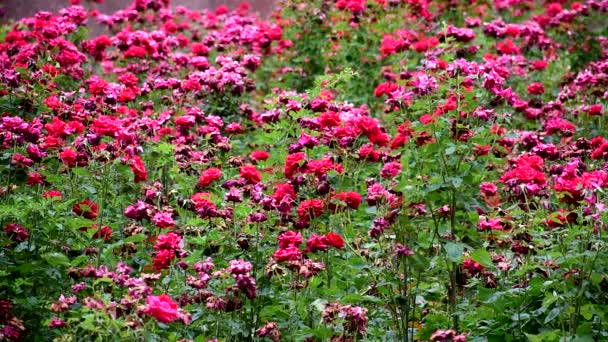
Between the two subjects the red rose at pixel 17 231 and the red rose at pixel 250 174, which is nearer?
the red rose at pixel 17 231

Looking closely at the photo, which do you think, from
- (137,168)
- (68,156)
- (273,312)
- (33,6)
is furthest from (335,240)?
(33,6)

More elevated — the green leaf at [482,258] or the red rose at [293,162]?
the red rose at [293,162]

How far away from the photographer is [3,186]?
4648 mm

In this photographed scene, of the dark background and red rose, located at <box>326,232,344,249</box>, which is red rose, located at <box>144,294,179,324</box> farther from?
the dark background

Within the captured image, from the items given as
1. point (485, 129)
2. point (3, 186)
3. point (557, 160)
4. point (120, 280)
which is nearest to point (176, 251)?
point (120, 280)

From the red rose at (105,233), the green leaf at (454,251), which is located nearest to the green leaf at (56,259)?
the red rose at (105,233)

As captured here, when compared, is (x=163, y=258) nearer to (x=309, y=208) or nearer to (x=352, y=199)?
(x=309, y=208)

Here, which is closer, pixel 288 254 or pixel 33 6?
pixel 288 254

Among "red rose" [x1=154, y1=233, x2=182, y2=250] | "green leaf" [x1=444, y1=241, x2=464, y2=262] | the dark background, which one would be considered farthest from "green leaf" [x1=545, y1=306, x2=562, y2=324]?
the dark background

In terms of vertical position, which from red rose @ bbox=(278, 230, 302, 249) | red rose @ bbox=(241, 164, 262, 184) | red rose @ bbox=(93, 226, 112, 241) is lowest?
red rose @ bbox=(278, 230, 302, 249)

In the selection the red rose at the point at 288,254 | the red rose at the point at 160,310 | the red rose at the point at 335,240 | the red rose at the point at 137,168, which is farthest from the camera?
the red rose at the point at 137,168

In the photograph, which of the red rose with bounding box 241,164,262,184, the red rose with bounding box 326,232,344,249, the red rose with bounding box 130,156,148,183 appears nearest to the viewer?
the red rose with bounding box 326,232,344,249

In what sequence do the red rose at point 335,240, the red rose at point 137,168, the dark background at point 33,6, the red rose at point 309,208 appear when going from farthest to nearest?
the dark background at point 33,6
the red rose at point 137,168
the red rose at point 309,208
the red rose at point 335,240

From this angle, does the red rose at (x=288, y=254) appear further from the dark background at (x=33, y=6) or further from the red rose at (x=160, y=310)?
the dark background at (x=33, y=6)
